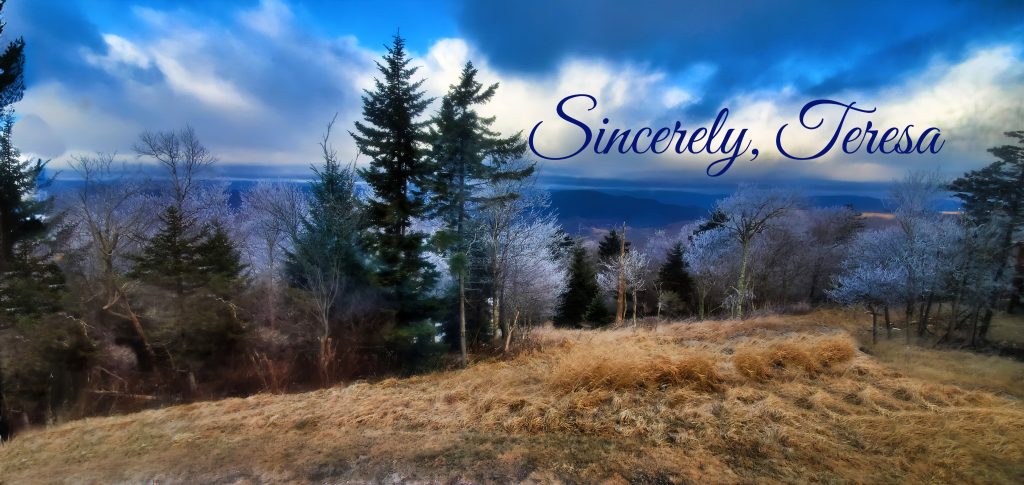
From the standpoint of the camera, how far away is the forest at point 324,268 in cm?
652

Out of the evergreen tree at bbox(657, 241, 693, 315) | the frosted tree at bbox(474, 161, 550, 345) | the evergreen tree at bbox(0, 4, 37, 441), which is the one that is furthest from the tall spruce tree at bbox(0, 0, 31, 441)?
the evergreen tree at bbox(657, 241, 693, 315)

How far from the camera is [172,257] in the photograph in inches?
339

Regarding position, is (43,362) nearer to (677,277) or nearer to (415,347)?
(415,347)

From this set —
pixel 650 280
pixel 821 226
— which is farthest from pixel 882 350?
pixel 821 226

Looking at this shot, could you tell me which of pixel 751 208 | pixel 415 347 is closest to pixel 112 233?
pixel 415 347

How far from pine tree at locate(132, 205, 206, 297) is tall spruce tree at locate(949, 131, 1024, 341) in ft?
51.6

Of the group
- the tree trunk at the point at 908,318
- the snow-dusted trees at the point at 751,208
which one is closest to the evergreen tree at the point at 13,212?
the tree trunk at the point at 908,318

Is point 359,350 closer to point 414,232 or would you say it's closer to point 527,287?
point 414,232

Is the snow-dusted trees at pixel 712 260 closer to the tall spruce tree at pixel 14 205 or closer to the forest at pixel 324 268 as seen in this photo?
the forest at pixel 324 268

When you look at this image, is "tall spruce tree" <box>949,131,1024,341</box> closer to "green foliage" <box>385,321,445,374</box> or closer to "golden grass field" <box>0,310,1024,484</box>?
"golden grass field" <box>0,310,1024,484</box>

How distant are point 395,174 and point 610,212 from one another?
2600cm

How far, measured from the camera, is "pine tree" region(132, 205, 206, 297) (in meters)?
8.48

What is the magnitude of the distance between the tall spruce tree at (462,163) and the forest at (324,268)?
0.05 m

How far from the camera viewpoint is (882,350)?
6086 millimetres
